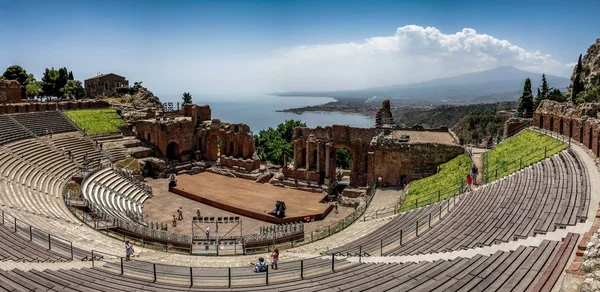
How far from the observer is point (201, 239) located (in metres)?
24.6

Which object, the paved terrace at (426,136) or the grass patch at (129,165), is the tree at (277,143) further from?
the grass patch at (129,165)

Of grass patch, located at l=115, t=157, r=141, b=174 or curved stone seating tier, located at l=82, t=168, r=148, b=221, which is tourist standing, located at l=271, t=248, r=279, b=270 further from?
grass patch, located at l=115, t=157, r=141, b=174

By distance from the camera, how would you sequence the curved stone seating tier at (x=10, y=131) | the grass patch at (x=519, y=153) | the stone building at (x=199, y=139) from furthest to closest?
the stone building at (x=199, y=139), the curved stone seating tier at (x=10, y=131), the grass patch at (x=519, y=153)

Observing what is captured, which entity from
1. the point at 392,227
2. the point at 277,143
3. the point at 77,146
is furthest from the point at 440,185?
the point at 277,143

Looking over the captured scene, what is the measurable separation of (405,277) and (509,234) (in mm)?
5141

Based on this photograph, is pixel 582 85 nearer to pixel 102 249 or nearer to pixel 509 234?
pixel 509 234

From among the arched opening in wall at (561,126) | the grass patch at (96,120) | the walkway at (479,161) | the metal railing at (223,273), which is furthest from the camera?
the grass patch at (96,120)

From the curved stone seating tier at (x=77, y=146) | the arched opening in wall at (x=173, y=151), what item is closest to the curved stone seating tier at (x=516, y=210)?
the curved stone seating tier at (x=77, y=146)

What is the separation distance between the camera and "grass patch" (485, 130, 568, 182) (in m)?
24.7

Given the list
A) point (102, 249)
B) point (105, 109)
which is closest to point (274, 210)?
point (102, 249)

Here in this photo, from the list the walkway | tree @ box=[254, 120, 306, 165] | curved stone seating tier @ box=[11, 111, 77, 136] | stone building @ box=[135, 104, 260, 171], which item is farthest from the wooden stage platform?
tree @ box=[254, 120, 306, 165]

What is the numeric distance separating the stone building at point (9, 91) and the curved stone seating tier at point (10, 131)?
14348 millimetres

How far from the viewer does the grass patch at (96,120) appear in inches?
1718

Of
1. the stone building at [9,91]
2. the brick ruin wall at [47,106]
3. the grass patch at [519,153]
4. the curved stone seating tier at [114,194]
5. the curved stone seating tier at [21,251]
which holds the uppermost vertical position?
the stone building at [9,91]
